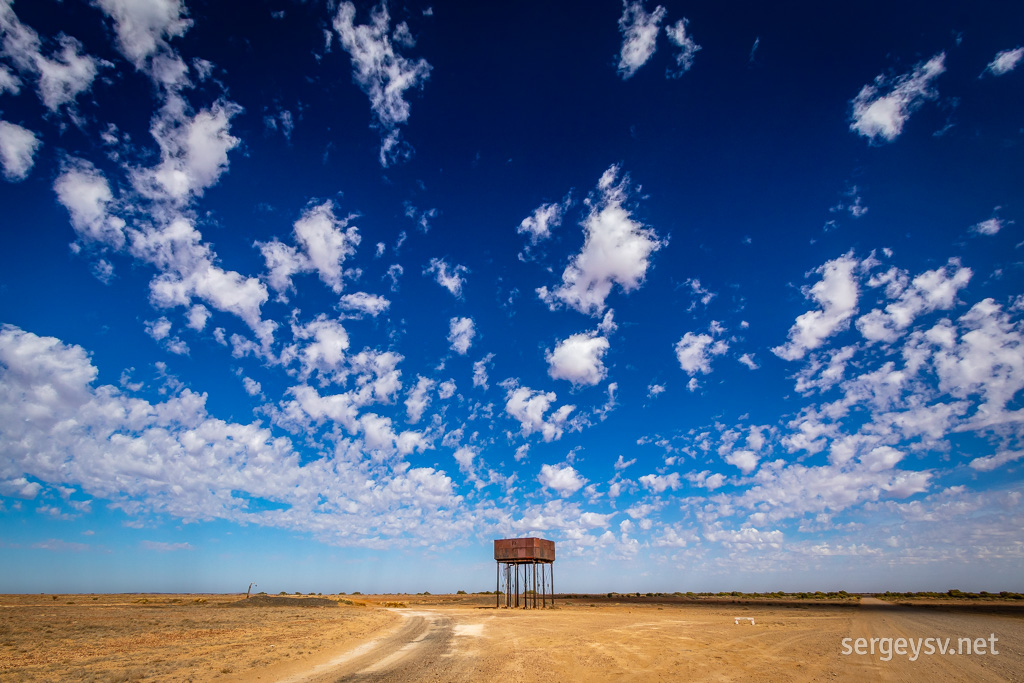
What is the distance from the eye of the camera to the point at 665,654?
1862cm

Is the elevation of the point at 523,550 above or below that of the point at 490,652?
above

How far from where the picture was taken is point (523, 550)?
162ft

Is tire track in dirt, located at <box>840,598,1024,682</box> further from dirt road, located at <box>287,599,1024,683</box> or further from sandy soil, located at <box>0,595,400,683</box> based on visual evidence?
sandy soil, located at <box>0,595,400,683</box>

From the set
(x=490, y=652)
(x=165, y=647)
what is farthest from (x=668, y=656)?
(x=165, y=647)

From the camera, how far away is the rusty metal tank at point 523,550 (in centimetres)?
4906

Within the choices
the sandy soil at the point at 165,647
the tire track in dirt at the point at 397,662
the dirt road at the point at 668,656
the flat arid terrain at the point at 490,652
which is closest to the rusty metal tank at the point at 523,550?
the flat arid terrain at the point at 490,652

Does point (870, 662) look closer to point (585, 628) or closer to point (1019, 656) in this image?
point (1019, 656)

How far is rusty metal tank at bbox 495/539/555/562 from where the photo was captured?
4906 cm

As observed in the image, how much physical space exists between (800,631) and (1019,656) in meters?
10.3

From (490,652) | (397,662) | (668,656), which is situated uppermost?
(397,662)

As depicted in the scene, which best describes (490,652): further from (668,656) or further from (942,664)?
(942,664)

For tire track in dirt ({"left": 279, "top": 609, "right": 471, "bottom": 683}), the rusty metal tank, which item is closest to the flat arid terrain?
tire track in dirt ({"left": 279, "top": 609, "right": 471, "bottom": 683})

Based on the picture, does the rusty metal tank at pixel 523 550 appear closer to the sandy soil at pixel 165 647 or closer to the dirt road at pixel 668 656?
the sandy soil at pixel 165 647

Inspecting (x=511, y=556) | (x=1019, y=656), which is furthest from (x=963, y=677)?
(x=511, y=556)
